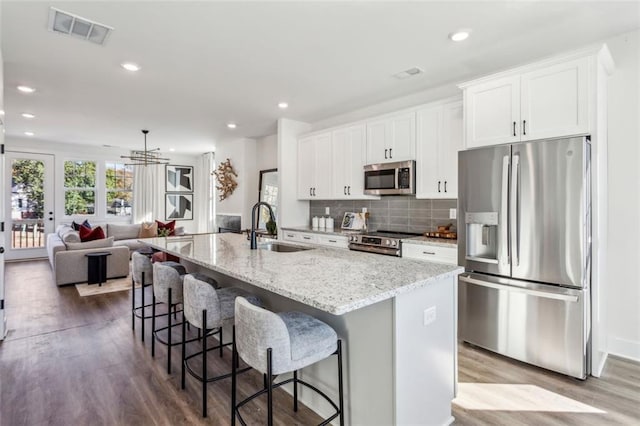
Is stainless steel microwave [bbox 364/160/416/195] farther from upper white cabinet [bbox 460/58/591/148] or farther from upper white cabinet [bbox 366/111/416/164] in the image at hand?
upper white cabinet [bbox 460/58/591/148]

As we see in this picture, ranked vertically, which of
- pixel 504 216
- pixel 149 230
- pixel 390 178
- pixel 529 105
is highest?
pixel 529 105

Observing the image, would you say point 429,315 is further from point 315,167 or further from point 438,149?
point 315,167

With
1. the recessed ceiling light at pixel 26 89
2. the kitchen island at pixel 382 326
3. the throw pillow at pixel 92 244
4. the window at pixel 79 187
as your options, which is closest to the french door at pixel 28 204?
the window at pixel 79 187

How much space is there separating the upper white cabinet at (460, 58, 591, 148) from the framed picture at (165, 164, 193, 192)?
26.7 ft

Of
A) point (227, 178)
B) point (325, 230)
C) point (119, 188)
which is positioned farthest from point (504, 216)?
point (119, 188)

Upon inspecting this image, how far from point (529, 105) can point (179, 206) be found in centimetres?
872

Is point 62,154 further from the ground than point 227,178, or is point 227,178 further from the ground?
point 62,154

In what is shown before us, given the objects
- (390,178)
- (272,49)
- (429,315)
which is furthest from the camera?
(390,178)

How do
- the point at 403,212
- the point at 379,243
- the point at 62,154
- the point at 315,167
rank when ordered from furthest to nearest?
1. the point at 62,154
2. the point at 315,167
3. the point at 403,212
4. the point at 379,243

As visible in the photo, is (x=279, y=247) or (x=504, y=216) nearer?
(x=504, y=216)

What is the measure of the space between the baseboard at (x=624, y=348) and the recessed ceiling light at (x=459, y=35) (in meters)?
2.81

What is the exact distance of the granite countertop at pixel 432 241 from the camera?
3.33 meters

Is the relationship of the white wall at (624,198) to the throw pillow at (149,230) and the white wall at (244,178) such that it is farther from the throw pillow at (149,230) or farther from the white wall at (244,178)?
the throw pillow at (149,230)

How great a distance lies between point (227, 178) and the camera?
7125 mm
